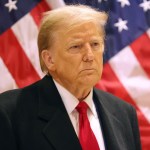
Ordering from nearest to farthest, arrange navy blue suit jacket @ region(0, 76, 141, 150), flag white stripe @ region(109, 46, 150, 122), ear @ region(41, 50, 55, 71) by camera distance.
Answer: navy blue suit jacket @ region(0, 76, 141, 150) → ear @ region(41, 50, 55, 71) → flag white stripe @ region(109, 46, 150, 122)

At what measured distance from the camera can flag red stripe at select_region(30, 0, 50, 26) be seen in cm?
189

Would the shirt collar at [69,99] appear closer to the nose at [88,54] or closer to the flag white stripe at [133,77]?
the nose at [88,54]

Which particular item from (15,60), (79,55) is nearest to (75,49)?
(79,55)

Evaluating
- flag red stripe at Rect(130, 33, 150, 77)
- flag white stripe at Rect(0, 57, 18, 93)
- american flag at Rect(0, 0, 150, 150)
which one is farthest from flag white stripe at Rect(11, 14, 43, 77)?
flag red stripe at Rect(130, 33, 150, 77)

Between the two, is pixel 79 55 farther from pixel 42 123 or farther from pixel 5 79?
pixel 5 79

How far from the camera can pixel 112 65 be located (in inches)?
76.8

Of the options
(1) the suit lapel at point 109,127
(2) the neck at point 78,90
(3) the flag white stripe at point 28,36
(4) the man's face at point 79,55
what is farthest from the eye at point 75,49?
(3) the flag white stripe at point 28,36

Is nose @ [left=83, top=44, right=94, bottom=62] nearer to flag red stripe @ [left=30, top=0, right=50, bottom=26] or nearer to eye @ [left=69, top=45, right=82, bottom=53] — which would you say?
eye @ [left=69, top=45, right=82, bottom=53]

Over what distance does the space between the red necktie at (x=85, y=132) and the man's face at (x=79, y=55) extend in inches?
Answer: 3.6

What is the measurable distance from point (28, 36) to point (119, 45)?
1.52 feet

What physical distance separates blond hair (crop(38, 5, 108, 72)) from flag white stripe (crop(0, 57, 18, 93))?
55cm

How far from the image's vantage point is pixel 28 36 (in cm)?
188

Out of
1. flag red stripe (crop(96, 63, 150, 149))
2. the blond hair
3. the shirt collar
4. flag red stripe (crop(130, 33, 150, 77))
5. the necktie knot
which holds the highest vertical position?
the blond hair

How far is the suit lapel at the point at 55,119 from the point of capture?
1.25 m
